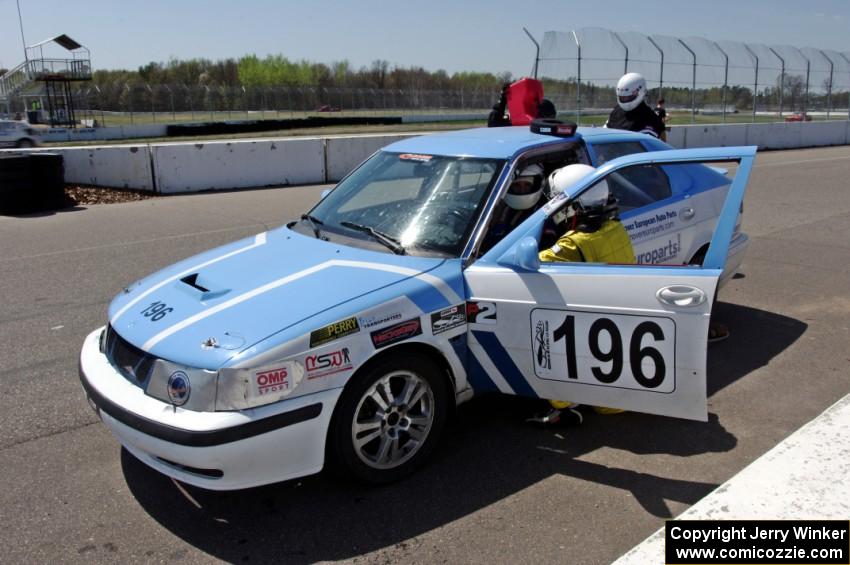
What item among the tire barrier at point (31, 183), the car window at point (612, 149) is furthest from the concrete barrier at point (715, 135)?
the car window at point (612, 149)

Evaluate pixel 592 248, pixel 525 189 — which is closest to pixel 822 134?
pixel 525 189

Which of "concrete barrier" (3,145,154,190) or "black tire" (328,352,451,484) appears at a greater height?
"concrete barrier" (3,145,154,190)

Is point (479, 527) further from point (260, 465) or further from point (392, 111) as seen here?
point (392, 111)

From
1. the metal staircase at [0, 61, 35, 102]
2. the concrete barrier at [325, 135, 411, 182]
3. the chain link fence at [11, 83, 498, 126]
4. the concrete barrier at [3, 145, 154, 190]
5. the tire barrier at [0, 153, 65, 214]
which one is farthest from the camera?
the chain link fence at [11, 83, 498, 126]

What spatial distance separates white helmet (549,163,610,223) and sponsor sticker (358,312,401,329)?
4.07ft

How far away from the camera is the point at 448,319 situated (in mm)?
3521

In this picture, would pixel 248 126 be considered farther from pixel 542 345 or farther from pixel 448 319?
pixel 542 345

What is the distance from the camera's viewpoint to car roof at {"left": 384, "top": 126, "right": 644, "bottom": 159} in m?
4.32

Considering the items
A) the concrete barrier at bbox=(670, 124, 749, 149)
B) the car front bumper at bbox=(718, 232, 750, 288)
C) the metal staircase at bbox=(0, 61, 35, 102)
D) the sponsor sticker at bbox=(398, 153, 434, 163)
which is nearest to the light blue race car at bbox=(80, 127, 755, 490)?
the sponsor sticker at bbox=(398, 153, 434, 163)

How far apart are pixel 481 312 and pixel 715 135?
916 inches

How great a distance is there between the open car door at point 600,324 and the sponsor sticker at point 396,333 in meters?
0.38

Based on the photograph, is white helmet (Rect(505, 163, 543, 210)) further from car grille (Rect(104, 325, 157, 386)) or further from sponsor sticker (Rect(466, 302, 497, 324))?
car grille (Rect(104, 325, 157, 386))

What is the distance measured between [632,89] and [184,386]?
6063 mm

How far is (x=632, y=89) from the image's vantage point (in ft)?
24.6
